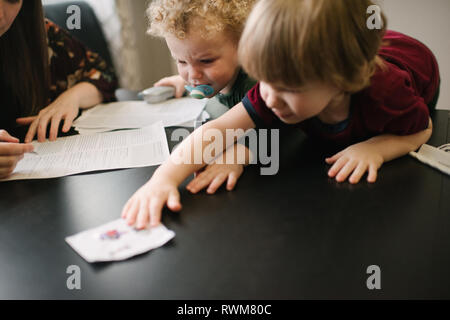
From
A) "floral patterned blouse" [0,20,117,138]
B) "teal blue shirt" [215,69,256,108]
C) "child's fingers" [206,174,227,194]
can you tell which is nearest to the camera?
"child's fingers" [206,174,227,194]

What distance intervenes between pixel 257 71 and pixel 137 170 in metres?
0.32

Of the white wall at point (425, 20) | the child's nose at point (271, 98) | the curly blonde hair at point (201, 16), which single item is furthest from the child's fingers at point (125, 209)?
the white wall at point (425, 20)

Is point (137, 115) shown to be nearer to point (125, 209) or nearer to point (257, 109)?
point (257, 109)

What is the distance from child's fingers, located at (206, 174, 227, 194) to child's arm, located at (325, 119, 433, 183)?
0.20 metres

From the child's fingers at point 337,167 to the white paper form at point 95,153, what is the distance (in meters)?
0.35

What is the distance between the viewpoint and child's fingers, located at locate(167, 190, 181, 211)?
0.58m

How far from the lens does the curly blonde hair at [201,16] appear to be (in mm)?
804

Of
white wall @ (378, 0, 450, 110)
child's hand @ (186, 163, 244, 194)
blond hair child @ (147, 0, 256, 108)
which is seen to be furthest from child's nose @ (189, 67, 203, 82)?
white wall @ (378, 0, 450, 110)

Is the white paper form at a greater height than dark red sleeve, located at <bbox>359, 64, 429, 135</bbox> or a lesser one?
lesser

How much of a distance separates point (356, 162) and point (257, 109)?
0.77 feet

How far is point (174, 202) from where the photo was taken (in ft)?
1.92

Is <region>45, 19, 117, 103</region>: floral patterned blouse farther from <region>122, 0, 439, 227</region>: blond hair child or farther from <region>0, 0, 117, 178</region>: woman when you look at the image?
<region>122, 0, 439, 227</region>: blond hair child

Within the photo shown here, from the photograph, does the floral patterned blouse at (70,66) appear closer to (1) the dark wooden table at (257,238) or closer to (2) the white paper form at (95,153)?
(2) the white paper form at (95,153)

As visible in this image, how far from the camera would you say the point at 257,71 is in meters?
0.58
